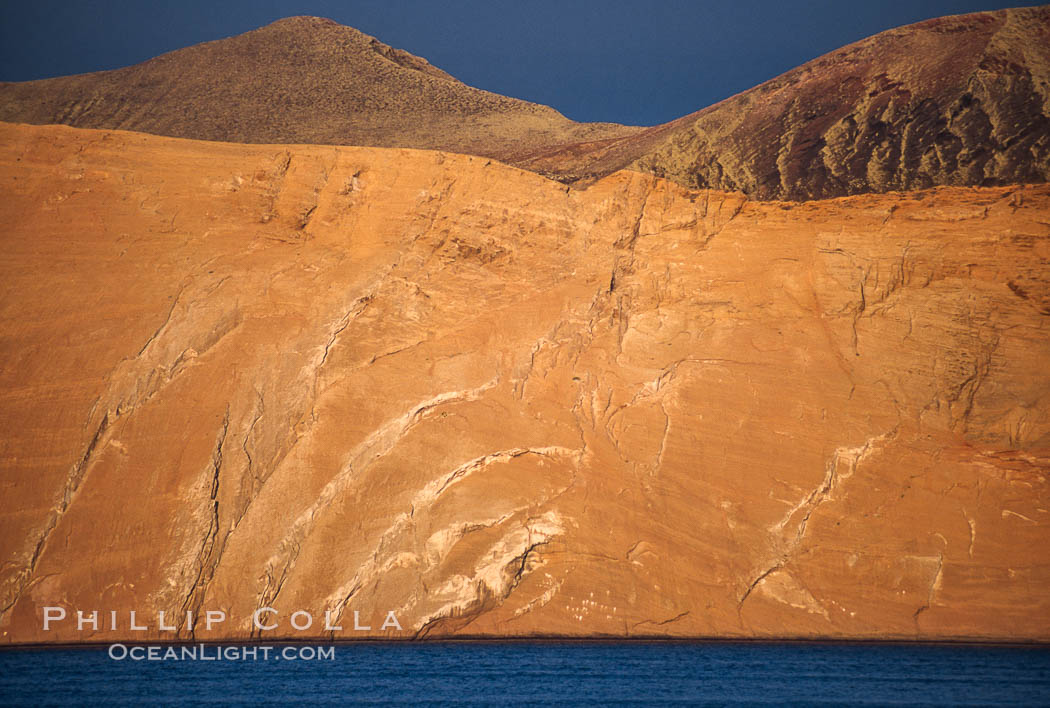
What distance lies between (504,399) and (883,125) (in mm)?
10093

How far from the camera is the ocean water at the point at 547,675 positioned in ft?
43.4

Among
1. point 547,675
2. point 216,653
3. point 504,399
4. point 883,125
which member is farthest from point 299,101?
point 547,675

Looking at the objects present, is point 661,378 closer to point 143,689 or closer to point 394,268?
point 394,268

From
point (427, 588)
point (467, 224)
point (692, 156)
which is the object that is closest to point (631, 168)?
point (692, 156)

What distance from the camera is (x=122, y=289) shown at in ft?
63.1

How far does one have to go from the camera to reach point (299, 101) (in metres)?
28.8

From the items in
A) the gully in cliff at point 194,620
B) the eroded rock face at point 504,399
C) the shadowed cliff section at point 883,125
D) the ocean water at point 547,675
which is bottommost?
the ocean water at point 547,675

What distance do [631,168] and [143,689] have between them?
44.9 ft

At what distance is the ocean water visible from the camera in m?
13.2

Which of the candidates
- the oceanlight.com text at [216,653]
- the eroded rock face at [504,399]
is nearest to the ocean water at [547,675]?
the oceanlight.com text at [216,653]

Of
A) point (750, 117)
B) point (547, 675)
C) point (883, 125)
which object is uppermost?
point (750, 117)

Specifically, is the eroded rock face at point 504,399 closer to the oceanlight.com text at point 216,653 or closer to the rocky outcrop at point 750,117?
the oceanlight.com text at point 216,653

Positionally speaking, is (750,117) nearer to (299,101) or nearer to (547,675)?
(299,101)

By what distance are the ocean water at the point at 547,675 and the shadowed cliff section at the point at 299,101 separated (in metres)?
13.5
